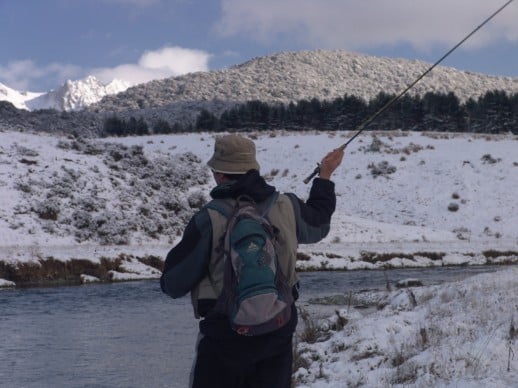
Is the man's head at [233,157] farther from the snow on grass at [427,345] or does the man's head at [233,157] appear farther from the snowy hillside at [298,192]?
the snowy hillside at [298,192]

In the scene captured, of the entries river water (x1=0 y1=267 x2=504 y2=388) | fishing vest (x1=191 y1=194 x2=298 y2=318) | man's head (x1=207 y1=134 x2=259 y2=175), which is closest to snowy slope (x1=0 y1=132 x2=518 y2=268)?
river water (x1=0 y1=267 x2=504 y2=388)

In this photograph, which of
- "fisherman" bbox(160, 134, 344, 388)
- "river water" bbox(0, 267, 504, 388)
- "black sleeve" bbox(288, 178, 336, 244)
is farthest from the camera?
"river water" bbox(0, 267, 504, 388)

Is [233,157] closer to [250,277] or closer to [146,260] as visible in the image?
[250,277]

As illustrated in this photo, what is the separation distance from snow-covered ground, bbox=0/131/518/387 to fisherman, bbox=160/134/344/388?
8.83 feet

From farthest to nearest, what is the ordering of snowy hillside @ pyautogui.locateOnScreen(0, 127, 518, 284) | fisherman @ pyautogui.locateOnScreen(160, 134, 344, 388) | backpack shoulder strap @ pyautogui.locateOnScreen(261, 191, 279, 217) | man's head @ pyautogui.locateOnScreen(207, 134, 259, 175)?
snowy hillside @ pyautogui.locateOnScreen(0, 127, 518, 284) → man's head @ pyautogui.locateOnScreen(207, 134, 259, 175) → backpack shoulder strap @ pyautogui.locateOnScreen(261, 191, 279, 217) → fisherman @ pyautogui.locateOnScreen(160, 134, 344, 388)

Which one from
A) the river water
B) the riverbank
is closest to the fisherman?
the river water

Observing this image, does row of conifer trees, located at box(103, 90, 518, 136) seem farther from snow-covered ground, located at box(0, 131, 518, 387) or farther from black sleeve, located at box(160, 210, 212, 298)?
black sleeve, located at box(160, 210, 212, 298)

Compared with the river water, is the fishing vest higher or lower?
higher

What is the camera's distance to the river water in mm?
8398

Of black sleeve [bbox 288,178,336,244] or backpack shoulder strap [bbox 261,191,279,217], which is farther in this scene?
black sleeve [bbox 288,178,336,244]


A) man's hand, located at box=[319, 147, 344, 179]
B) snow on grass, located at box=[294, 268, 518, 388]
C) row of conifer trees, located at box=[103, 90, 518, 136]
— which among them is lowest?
snow on grass, located at box=[294, 268, 518, 388]

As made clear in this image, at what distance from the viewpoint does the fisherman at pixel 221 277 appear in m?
3.45

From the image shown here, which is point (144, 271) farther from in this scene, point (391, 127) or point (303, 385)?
point (391, 127)

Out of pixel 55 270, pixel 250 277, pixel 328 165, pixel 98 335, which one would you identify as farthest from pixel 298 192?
pixel 250 277
